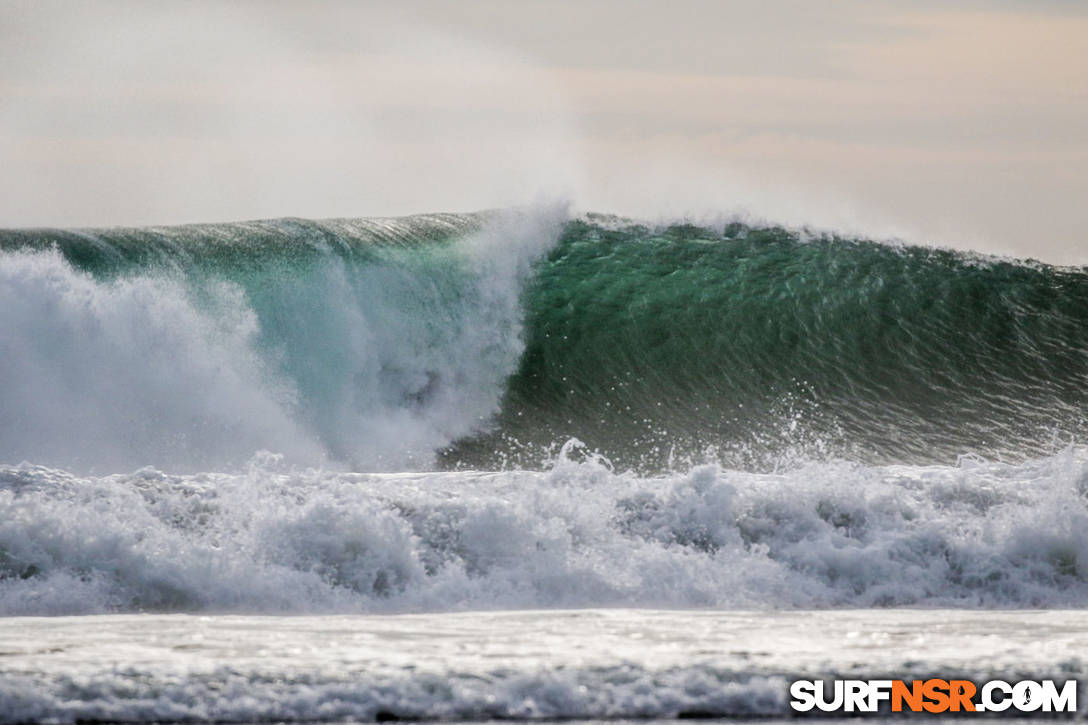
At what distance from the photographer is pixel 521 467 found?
40.7ft

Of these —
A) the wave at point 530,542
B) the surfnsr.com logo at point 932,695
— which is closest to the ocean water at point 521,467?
the wave at point 530,542

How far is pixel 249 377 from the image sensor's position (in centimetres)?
1268

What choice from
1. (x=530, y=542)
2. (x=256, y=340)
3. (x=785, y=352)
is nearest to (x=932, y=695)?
(x=530, y=542)

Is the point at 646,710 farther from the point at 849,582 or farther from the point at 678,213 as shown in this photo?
the point at 678,213

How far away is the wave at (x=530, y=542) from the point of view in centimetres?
773

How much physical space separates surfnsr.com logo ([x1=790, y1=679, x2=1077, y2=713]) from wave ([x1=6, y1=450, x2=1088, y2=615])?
2.13 m

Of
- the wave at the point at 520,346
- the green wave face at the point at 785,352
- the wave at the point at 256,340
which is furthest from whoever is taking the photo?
the green wave face at the point at 785,352

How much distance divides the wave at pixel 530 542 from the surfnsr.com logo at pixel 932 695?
213 cm

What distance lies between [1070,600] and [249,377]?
738 cm

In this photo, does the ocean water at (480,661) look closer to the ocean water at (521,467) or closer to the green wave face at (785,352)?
the ocean water at (521,467)

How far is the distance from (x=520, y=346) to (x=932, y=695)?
9100mm

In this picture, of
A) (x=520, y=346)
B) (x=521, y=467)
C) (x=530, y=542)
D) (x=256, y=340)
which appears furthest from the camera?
(x=520, y=346)

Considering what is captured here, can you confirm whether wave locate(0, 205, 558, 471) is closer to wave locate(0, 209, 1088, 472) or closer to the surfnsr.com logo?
wave locate(0, 209, 1088, 472)

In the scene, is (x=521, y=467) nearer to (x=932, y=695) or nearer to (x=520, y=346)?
(x=520, y=346)
